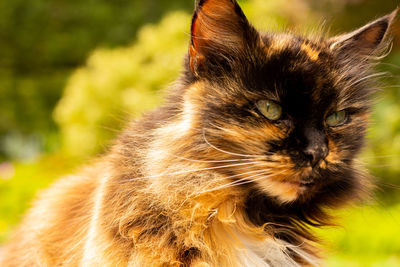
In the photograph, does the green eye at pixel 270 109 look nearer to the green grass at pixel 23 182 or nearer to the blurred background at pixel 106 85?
the blurred background at pixel 106 85

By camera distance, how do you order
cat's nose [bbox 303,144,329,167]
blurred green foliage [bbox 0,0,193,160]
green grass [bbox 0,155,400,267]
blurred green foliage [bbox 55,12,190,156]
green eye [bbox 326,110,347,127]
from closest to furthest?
cat's nose [bbox 303,144,329,167] → green eye [bbox 326,110,347,127] → green grass [bbox 0,155,400,267] → blurred green foliage [bbox 55,12,190,156] → blurred green foliage [bbox 0,0,193,160]

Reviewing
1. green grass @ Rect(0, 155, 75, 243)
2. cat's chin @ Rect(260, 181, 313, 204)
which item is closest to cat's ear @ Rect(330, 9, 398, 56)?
cat's chin @ Rect(260, 181, 313, 204)

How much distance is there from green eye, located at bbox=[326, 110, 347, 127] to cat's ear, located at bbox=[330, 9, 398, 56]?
27 cm

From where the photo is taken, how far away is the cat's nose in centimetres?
148

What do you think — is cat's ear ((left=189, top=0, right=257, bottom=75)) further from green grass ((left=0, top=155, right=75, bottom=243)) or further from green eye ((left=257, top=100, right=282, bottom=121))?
green grass ((left=0, top=155, right=75, bottom=243))

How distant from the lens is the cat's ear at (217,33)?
154cm

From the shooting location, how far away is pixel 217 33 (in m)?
1.61

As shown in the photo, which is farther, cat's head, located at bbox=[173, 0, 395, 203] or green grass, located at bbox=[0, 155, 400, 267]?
green grass, located at bbox=[0, 155, 400, 267]

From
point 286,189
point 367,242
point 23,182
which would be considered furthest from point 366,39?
point 23,182

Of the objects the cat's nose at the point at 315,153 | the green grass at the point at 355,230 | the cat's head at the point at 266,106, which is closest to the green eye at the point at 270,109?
the cat's head at the point at 266,106

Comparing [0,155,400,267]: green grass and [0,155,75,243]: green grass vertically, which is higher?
[0,155,75,243]: green grass

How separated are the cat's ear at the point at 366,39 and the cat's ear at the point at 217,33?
16.5 inches

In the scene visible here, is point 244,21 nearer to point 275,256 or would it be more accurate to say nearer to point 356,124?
point 356,124

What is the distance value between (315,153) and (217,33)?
1.81ft
